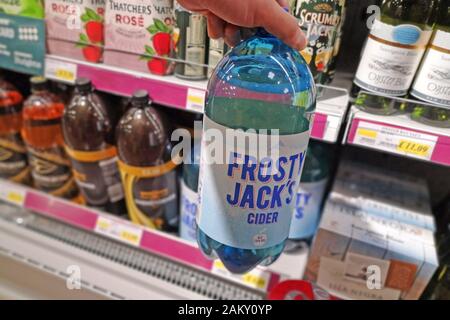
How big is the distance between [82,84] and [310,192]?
0.63 metres

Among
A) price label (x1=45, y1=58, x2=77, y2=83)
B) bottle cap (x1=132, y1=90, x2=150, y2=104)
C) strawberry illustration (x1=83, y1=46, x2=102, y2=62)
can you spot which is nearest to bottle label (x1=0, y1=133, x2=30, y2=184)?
price label (x1=45, y1=58, x2=77, y2=83)

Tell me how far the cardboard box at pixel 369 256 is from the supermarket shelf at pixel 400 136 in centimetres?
23

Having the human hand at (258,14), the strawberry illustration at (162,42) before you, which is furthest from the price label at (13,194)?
the human hand at (258,14)

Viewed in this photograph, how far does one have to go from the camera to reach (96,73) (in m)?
0.88

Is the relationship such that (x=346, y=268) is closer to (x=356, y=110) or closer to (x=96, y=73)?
(x=356, y=110)

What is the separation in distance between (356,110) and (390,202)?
1.21 ft

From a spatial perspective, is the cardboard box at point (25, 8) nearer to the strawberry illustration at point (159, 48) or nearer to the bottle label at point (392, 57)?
the strawberry illustration at point (159, 48)

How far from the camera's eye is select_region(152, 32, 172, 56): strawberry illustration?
81cm

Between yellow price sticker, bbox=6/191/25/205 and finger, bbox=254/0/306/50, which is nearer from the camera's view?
finger, bbox=254/0/306/50

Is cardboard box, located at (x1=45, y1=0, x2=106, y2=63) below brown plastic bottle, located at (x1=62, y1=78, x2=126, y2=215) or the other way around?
the other way around

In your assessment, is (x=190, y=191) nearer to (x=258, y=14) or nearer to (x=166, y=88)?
(x=166, y=88)

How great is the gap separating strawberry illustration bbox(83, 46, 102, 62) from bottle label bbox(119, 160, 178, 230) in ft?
0.90

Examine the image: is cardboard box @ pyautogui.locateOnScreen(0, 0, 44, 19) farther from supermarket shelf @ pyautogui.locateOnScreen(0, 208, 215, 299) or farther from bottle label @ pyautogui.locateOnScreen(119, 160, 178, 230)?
supermarket shelf @ pyautogui.locateOnScreen(0, 208, 215, 299)

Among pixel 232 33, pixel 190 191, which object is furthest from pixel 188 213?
pixel 232 33
